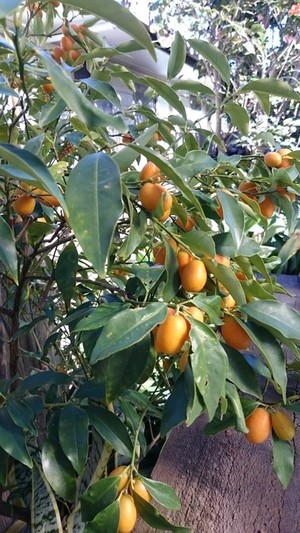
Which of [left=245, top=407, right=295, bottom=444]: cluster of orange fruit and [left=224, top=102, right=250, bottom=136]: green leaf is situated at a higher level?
[left=224, top=102, right=250, bottom=136]: green leaf

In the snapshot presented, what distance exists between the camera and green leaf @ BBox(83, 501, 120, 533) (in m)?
0.46

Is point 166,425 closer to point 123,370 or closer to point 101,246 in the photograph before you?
point 123,370

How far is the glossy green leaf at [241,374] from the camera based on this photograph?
489mm

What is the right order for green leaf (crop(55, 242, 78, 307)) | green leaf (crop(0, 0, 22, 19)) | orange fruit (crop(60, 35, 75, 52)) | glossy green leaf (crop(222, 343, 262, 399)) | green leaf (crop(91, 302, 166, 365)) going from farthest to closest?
orange fruit (crop(60, 35, 75, 52))
green leaf (crop(55, 242, 78, 307))
glossy green leaf (crop(222, 343, 262, 399))
green leaf (crop(91, 302, 166, 365))
green leaf (crop(0, 0, 22, 19))

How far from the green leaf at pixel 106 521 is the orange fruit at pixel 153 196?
0.29m

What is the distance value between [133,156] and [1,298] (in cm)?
67

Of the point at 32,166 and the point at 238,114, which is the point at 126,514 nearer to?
the point at 32,166

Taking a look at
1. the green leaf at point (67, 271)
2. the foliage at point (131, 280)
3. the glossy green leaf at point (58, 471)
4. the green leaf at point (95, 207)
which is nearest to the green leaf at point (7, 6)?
the foliage at point (131, 280)

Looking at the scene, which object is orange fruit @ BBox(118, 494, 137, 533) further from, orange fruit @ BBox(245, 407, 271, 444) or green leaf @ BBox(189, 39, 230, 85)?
green leaf @ BBox(189, 39, 230, 85)

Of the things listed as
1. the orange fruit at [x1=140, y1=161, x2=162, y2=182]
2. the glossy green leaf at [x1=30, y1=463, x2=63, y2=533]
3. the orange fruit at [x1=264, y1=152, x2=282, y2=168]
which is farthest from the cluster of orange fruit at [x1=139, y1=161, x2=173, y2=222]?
the glossy green leaf at [x1=30, y1=463, x2=63, y2=533]

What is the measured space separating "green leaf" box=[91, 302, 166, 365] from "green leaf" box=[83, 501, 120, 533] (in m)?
0.17

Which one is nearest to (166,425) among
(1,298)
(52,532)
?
(52,532)

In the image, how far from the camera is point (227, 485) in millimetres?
648

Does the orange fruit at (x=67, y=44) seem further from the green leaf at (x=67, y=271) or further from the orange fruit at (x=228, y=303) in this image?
the orange fruit at (x=228, y=303)
